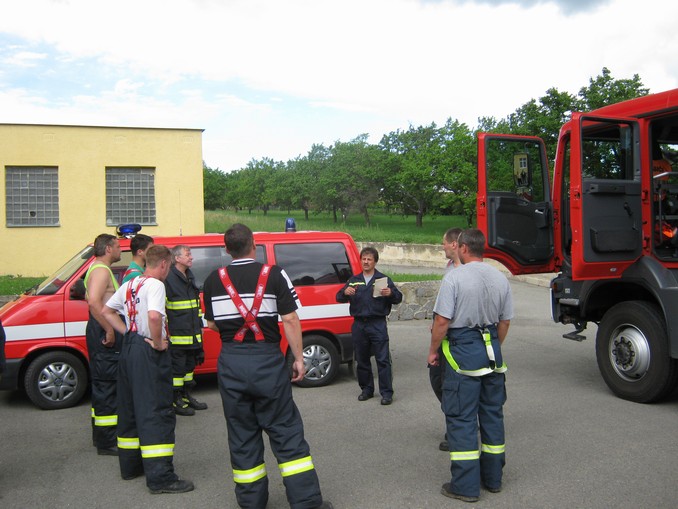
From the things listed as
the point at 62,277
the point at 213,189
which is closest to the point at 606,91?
Result: the point at 62,277

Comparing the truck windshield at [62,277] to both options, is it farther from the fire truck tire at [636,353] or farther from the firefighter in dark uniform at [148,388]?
the fire truck tire at [636,353]

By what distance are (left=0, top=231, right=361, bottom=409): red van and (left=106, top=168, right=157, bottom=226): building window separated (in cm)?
1072

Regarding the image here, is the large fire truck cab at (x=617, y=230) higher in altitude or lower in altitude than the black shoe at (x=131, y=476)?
higher

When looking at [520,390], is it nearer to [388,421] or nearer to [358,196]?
[388,421]

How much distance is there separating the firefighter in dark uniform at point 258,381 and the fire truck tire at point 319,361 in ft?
11.3

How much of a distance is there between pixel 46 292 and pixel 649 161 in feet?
22.0

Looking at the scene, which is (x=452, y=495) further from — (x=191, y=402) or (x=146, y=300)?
(x=191, y=402)

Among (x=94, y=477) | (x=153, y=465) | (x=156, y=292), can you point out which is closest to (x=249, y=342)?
(x=156, y=292)

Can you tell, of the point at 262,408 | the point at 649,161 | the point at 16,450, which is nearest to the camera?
the point at 262,408

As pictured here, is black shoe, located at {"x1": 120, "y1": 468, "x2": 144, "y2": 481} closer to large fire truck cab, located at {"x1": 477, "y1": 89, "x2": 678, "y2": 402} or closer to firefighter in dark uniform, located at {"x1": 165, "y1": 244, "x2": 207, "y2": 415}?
firefighter in dark uniform, located at {"x1": 165, "y1": 244, "x2": 207, "y2": 415}

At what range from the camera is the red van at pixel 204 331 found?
6762 mm

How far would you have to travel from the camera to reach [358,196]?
161 ft

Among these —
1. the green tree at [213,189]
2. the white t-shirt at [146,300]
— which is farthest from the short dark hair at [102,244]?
the green tree at [213,189]

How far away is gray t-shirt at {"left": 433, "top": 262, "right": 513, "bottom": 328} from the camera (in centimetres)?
442
